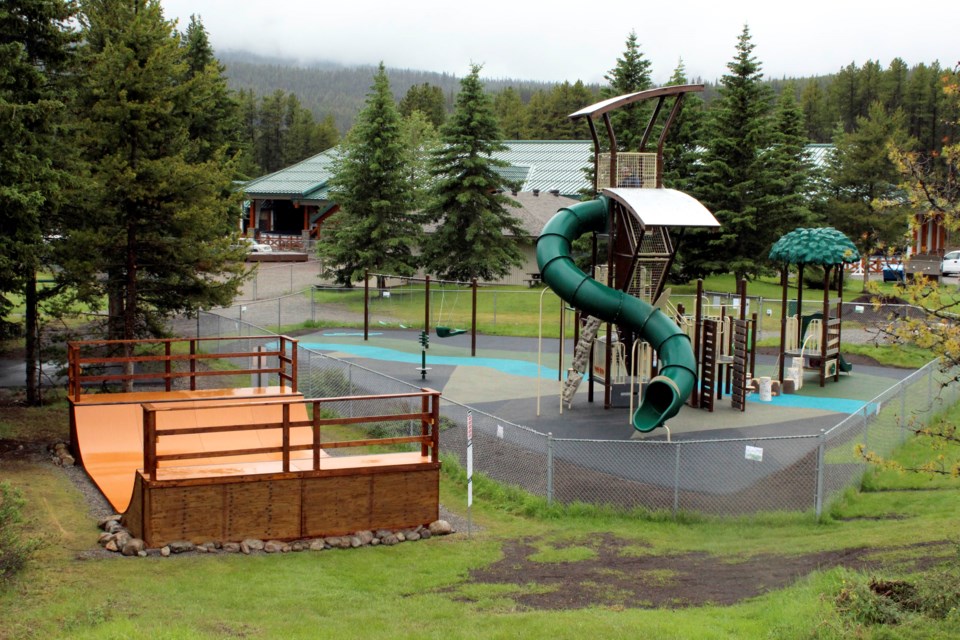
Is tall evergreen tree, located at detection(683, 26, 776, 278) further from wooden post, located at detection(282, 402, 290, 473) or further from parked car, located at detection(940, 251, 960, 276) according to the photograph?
wooden post, located at detection(282, 402, 290, 473)

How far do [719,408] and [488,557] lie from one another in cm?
1195

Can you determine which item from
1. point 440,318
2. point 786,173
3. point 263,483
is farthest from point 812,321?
point 263,483

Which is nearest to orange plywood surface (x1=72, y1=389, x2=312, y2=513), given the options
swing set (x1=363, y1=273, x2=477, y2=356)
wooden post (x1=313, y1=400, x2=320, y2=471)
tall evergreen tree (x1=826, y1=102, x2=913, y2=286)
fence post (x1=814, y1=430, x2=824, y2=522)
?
wooden post (x1=313, y1=400, x2=320, y2=471)

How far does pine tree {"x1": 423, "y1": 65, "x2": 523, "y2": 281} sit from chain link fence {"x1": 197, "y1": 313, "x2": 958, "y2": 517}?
80.1ft

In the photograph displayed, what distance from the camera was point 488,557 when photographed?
40.7 feet

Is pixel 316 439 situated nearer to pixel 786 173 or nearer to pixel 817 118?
pixel 786 173

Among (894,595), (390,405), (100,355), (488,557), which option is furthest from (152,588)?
(100,355)

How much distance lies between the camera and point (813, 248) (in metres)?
25.2

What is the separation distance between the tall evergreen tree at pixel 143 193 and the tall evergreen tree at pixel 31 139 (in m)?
0.75

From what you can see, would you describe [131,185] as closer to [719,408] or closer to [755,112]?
[719,408]

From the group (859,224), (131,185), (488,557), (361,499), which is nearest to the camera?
(488,557)

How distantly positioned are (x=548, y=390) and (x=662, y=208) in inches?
262

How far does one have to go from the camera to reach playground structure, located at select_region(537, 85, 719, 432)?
19.8 m

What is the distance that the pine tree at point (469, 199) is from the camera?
4456 cm
